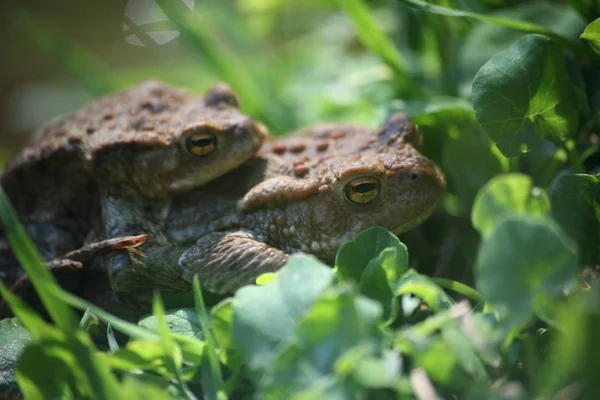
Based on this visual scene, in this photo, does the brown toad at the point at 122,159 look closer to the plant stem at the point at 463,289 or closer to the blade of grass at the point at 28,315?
the blade of grass at the point at 28,315

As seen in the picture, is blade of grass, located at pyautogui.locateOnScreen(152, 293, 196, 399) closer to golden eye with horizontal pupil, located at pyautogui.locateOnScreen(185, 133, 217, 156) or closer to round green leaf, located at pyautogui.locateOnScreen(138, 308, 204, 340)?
round green leaf, located at pyautogui.locateOnScreen(138, 308, 204, 340)

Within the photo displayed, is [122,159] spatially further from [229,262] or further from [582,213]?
[582,213]

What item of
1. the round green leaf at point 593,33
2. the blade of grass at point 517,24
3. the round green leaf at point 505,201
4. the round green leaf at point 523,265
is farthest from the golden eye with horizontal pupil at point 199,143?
the round green leaf at point 593,33

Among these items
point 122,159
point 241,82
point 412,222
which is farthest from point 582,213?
point 241,82

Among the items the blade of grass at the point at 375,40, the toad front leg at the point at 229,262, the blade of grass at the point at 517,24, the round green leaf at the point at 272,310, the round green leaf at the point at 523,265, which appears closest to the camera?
the round green leaf at the point at 523,265

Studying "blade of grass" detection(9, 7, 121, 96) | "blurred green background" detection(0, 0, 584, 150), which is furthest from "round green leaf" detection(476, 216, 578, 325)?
"blade of grass" detection(9, 7, 121, 96)

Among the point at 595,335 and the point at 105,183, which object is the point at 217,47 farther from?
the point at 595,335
